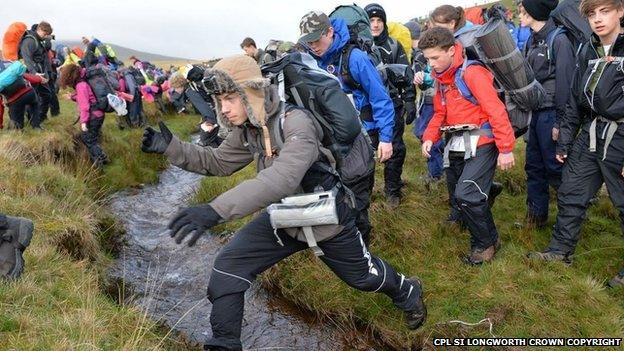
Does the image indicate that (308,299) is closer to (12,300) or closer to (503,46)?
(12,300)

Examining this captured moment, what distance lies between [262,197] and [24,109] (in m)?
9.64

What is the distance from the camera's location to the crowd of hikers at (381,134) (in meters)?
3.51

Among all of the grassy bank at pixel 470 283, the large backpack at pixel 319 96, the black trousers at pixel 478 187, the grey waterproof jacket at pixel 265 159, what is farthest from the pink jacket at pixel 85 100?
the black trousers at pixel 478 187

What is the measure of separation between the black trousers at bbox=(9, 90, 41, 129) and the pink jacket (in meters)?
1.16

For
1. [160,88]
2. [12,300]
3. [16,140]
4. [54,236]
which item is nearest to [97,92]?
[16,140]

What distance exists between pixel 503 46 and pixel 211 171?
121 inches

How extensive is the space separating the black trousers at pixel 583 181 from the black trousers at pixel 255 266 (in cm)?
208

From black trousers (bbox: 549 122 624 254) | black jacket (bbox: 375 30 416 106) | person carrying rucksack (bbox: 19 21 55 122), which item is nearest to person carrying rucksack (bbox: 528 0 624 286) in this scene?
black trousers (bbox: 549 122 624 254)

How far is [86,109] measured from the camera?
392 inches

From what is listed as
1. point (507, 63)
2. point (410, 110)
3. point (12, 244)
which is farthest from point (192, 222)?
point (410, 110)

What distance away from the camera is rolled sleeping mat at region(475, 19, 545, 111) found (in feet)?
14.8

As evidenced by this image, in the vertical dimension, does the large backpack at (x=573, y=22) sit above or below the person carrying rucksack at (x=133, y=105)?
above

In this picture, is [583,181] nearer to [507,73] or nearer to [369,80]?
[507,73]

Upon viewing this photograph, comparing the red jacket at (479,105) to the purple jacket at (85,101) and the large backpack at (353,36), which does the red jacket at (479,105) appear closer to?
the large backpack at (353,36)
